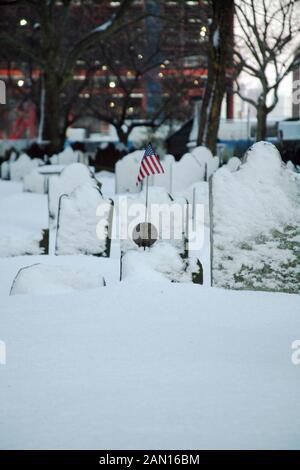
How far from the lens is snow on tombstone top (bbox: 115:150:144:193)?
17453 millimetres

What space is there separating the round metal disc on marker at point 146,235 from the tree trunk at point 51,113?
19191 millimetres

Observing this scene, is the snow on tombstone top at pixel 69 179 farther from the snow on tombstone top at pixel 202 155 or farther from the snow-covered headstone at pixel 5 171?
the snow-covered headstone at pixel 5 171

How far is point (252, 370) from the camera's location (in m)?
4.24

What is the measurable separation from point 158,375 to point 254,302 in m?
2.03

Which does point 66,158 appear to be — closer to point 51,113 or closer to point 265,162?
point 51,113

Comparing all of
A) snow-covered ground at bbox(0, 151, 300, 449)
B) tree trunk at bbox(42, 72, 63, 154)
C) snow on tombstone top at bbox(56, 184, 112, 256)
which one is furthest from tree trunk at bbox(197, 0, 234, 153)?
snow-covered ground at bbox(0, 151, 300, 449)

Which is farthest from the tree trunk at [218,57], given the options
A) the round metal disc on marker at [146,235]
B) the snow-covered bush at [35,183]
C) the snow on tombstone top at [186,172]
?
the round metal disc on marker at [146,235]

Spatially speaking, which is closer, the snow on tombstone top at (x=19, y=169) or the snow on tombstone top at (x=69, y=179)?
the snow on tombstone top at (x=69, y=179)

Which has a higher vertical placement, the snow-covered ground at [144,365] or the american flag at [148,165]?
the american flag at [148,165]

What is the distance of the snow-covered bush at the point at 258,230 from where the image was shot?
6.54 meters

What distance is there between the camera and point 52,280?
19.6 ft

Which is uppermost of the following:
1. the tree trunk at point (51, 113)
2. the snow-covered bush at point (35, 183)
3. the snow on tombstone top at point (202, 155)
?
the tree trunk at point (51, 113)

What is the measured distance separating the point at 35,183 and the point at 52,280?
1203 centimetres

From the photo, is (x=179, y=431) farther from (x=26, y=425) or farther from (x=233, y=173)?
(x=233, y=173)
